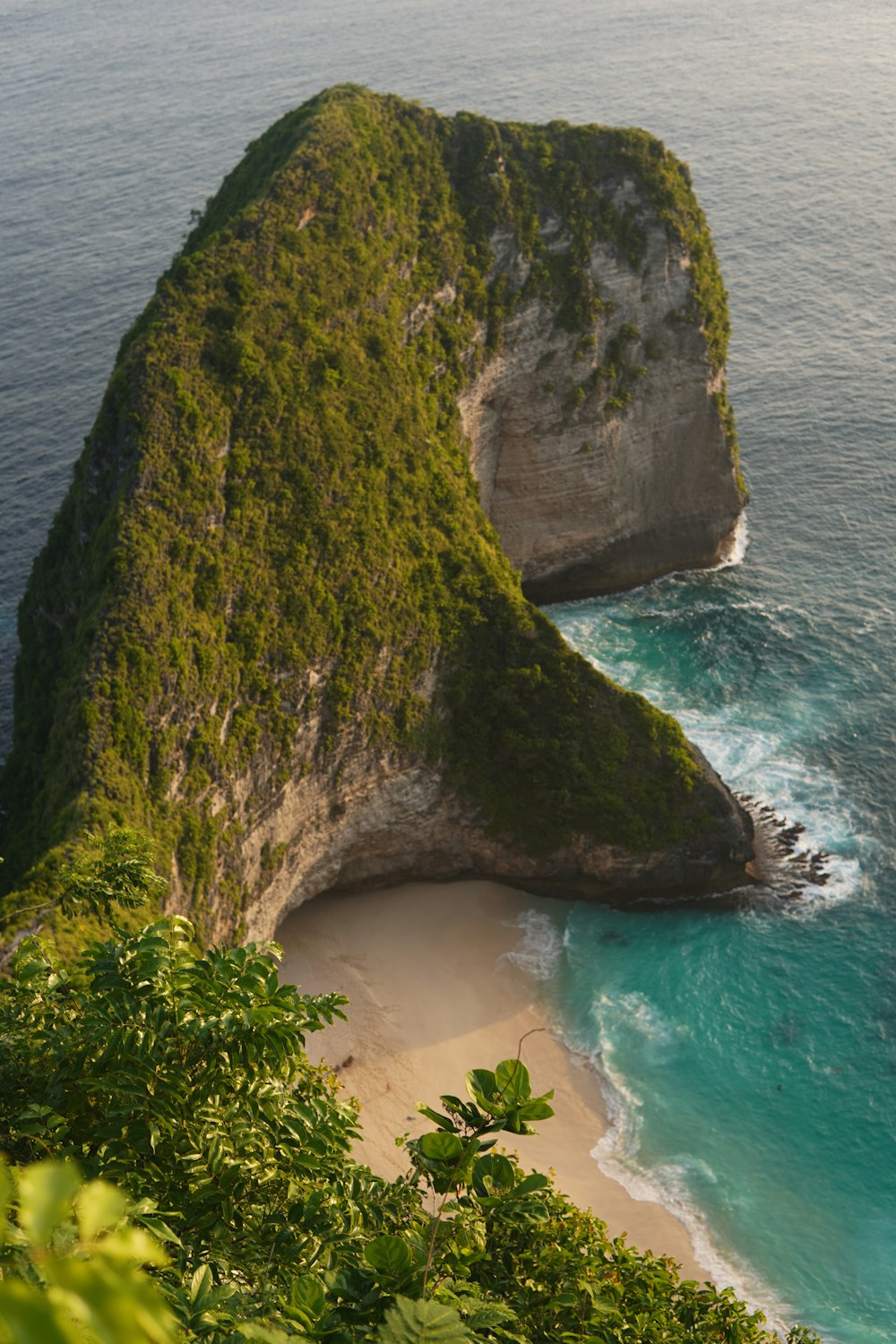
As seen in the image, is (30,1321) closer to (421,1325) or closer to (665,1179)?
(421,1325)

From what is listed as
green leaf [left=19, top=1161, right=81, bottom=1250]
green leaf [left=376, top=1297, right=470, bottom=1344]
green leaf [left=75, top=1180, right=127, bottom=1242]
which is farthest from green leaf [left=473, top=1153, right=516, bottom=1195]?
green leaf [left=19, top=1161, right=81, bottom=1250]

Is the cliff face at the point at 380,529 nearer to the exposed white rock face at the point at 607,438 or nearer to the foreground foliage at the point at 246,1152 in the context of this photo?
the exposed white rock face at the point at 607,438

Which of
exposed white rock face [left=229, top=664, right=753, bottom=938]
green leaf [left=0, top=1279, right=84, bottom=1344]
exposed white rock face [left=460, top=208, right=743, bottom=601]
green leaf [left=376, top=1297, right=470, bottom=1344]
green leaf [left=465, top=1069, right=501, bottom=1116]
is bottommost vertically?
exposed white rock face [left=229, top=664, right=753, bottom=938]

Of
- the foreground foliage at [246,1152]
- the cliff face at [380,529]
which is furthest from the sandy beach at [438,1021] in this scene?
the foreground foliage at [246,1152]

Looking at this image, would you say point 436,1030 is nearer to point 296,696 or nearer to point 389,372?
point 296,696

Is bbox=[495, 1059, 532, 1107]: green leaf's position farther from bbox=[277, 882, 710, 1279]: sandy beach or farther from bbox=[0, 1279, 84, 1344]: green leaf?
bbox=[277, 882, 710, 1279]: sandy beach

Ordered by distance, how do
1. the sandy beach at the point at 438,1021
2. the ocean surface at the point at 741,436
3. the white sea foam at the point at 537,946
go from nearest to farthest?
1. the sandy beach at the point at 438,1021
2. the ocean surface at the point at 741,436
3. the white sea foam at the point at 537,946

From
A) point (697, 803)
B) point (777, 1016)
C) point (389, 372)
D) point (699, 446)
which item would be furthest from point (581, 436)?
point (777, 1016)
